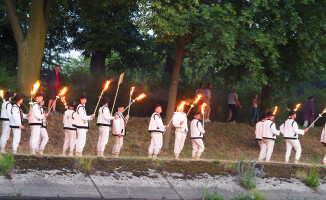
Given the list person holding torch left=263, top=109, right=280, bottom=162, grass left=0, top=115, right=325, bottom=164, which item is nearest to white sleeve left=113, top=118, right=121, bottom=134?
grass left=0, top=115, right=325, bottom=164

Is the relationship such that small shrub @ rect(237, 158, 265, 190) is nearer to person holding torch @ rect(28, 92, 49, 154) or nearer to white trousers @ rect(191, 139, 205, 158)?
white trousers @ rect(191, 139, 205, 158)

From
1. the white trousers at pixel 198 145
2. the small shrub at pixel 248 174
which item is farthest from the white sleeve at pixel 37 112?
the small shrub at pixel 248 174

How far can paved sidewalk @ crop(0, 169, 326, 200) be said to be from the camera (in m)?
9.59

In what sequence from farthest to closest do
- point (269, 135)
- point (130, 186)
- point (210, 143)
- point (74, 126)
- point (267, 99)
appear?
point (267, 99)
point (210, 143)
point (269, 135)
point (74, 126)
point (130, 186)

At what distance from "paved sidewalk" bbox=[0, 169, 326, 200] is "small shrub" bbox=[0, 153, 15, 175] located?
138 mm

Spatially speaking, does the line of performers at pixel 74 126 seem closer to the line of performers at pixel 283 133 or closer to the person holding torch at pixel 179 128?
the person holding torch at pixel 179 128

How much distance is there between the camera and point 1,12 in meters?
25.3

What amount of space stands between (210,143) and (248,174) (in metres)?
11.0

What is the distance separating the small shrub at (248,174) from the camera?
36.3 feet

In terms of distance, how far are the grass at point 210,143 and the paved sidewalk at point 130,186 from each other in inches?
280

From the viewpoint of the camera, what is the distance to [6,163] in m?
9.84

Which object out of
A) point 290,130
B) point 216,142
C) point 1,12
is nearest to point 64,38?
point 1,12

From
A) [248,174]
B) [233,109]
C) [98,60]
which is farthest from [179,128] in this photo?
[98,60]

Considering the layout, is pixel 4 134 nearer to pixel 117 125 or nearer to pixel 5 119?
pixel 5 119
